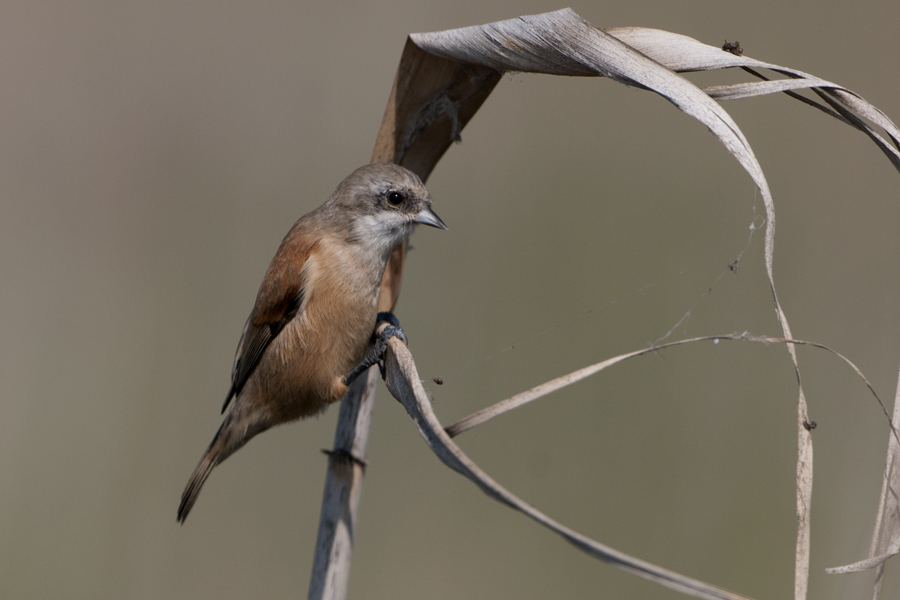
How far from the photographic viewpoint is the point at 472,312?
4.40m

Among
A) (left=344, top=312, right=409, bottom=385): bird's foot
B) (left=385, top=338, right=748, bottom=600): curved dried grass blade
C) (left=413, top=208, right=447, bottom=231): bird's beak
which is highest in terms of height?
(left=413, top=208, right=447, bottom=231): bird's beak

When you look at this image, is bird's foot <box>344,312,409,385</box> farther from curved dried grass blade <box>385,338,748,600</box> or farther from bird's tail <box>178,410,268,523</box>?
bird's tail <box>178,410,268,523</box>

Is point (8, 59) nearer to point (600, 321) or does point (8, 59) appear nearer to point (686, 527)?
point (600, 321)

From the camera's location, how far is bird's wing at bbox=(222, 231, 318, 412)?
119 inches

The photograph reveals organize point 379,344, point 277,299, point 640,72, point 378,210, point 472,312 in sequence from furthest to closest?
point 472,312, point 277,299, point 378,210, point 379,344, point 640,72

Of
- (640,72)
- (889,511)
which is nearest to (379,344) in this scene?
(640,72)

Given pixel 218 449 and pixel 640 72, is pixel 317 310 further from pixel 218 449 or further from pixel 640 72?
pixel 640 72

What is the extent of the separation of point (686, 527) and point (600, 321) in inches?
51.4

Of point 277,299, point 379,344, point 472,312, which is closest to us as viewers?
point 379,344

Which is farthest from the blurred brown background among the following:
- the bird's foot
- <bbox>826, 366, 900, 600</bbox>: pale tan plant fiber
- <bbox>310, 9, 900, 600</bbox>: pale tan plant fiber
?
<bbox>310, 9, 900, 600</bbox>: pale tan plant fiber

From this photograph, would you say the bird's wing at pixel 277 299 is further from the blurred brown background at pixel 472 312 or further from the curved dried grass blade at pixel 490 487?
the blurred brown background at pixel 472 312

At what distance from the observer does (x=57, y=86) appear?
5484 mm

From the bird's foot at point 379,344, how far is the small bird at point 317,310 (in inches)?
2.5

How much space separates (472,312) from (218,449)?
6.31 ft
